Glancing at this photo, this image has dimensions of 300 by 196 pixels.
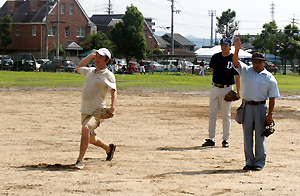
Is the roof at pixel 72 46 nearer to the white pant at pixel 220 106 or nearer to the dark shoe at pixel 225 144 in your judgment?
the white pant at pixel 220 106

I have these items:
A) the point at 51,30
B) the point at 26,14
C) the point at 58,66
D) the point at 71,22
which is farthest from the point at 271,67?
the point at 26,14

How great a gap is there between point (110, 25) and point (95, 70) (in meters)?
77.9

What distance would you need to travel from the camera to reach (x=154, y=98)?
75.8ft

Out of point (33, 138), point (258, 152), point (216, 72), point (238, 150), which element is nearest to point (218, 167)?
point (258, 152)

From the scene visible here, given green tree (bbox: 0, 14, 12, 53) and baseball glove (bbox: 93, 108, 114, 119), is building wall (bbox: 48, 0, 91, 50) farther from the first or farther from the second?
baseball glove (bbox: 93, 108, 114, 119)

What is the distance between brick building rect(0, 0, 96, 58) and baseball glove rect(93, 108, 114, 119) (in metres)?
64.1

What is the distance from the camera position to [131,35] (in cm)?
6506

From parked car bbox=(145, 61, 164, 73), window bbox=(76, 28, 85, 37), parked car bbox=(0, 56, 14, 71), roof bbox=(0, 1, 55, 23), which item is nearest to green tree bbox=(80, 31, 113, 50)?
A: window bbox=(76, 28, 85, 37)

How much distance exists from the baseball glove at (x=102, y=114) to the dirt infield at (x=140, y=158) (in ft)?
2.56

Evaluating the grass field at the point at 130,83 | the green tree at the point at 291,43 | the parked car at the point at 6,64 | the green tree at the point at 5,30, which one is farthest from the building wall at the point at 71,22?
the grass field at the point at 130,83

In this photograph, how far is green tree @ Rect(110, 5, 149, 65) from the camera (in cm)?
6531

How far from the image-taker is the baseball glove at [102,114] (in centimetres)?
796

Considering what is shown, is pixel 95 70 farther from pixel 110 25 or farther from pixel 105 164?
pixel 110 25

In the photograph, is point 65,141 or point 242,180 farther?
point 65,141
